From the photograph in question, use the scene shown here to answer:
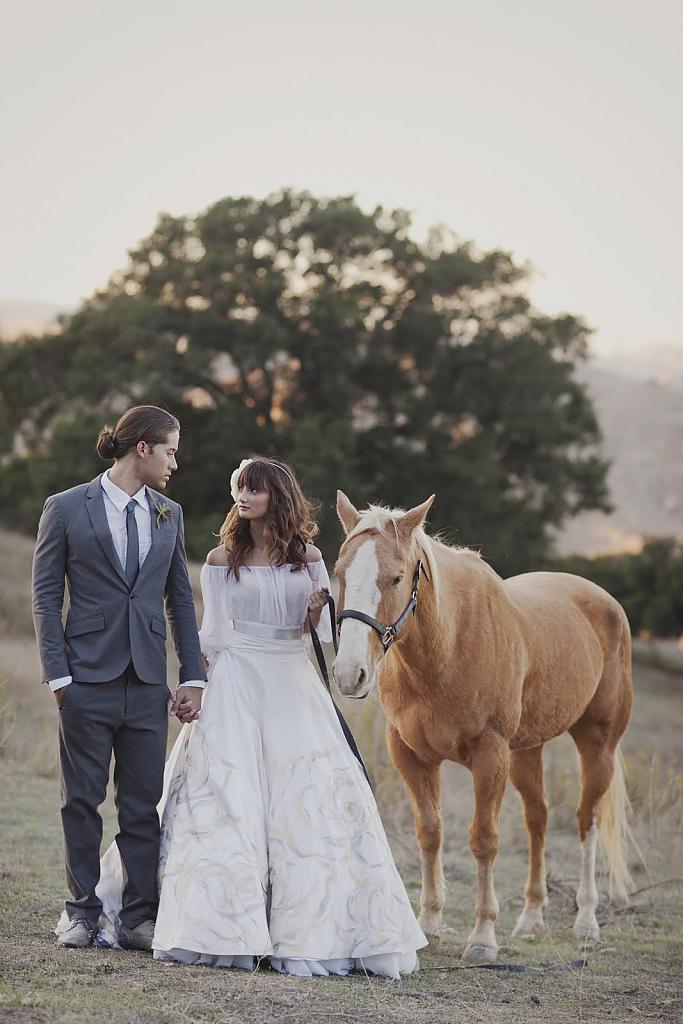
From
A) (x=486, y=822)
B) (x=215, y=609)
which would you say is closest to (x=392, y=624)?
(x=215, y=609)

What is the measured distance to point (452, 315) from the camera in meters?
24.4

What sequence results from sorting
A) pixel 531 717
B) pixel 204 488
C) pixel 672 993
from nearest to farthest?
pixel 672 993 < pixel 531 717 < pixel 204 488

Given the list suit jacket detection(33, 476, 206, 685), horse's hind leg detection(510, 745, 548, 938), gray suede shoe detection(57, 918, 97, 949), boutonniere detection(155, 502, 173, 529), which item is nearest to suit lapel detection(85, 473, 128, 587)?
suit jacket detection(33, 476, 206, 685)

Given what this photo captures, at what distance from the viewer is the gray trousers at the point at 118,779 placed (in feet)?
14.2

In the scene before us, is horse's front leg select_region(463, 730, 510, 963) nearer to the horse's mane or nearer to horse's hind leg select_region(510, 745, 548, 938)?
the horse's mane

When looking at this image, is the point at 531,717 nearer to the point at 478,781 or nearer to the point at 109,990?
the point at 478,781

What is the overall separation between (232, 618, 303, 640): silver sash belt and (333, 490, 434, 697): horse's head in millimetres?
301

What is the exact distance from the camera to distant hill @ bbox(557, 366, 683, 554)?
64938 millimetres

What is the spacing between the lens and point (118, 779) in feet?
14.8

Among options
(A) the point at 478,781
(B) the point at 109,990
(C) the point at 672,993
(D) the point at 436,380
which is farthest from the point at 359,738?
(D) the point at 436,380

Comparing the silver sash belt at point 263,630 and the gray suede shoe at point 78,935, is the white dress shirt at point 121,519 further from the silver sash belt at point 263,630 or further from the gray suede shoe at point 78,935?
the gray suede shoe at point 78,935

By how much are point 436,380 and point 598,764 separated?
18389 mm

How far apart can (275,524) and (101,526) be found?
0.75 m

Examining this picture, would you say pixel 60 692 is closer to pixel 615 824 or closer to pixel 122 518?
pixel 122 518
